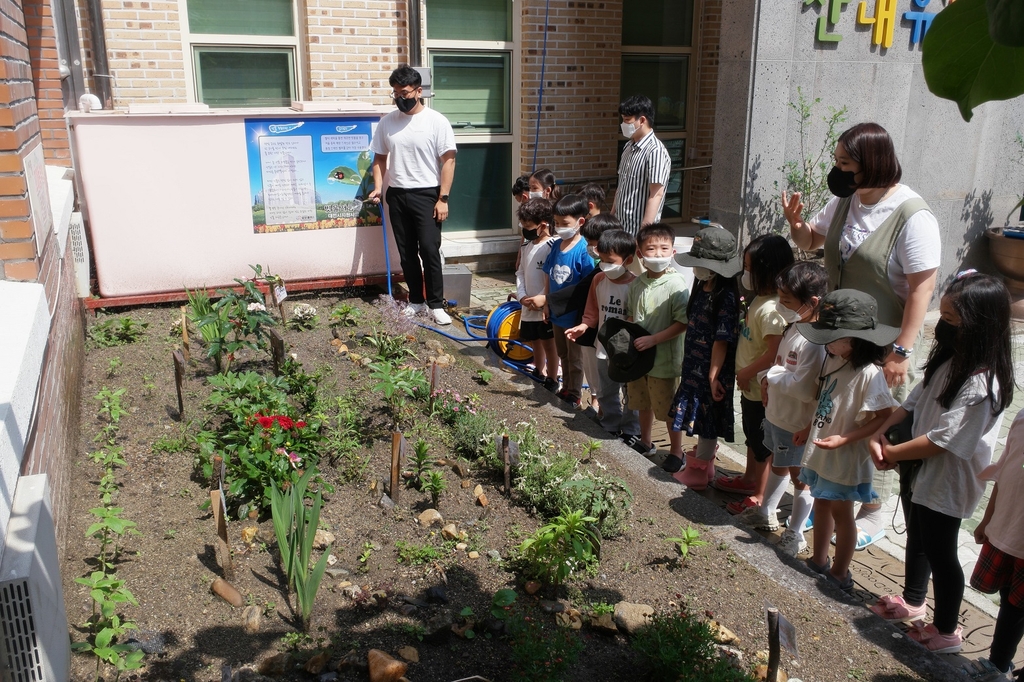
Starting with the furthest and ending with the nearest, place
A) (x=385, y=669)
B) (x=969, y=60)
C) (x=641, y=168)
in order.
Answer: (x=641, y=168)
(x=385, y=669)
(x=969, y=60)

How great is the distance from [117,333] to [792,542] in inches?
186

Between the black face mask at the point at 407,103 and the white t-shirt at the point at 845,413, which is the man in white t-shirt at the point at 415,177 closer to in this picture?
the black face mask at the point at 407,103

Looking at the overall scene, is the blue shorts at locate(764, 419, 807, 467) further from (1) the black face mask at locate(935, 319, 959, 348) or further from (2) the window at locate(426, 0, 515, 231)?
(2) the window at locate(426, 0, 515, 231)

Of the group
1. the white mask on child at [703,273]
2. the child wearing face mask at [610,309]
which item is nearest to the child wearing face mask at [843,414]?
the white mask on child at [703,273]

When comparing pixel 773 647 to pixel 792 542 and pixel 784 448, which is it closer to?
pixel 792 542

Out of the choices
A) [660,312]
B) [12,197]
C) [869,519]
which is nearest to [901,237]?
[660,312]

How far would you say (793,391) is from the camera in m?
3.88

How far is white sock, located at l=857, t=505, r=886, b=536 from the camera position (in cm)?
433

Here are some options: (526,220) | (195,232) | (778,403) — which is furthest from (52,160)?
(778,403)

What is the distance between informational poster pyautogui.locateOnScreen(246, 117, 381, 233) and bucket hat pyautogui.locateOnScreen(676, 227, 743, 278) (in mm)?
3854

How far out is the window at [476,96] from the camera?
9.12 meters

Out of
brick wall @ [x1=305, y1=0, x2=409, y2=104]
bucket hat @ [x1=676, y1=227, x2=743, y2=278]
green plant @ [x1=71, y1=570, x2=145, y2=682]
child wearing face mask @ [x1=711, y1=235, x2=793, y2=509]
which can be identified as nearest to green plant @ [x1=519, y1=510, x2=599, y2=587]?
child wearing face mask @ [x1=711, y1=235, x2=793, y2=509]

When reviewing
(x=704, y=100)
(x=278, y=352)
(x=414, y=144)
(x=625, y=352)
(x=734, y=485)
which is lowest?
(x=734, y=485)

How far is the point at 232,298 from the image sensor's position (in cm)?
561
